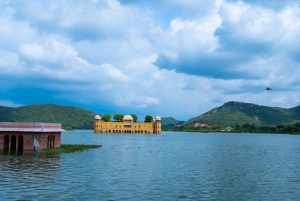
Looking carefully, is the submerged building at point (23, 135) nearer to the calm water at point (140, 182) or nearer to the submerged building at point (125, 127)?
the calm water at point (140, 182)

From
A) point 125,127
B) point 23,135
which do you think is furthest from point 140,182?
point 125,127

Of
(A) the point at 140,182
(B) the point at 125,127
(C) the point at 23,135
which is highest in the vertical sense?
(B) the point at 125,127

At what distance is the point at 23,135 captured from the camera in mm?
46031

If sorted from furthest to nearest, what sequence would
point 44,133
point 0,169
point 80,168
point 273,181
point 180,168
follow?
1. point 44,133
2. point 180,168
3. point 80,168
4. point 0,169
5. point 273,181

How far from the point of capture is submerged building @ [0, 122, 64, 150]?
4553cm

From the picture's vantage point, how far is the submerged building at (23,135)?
45.5 metres

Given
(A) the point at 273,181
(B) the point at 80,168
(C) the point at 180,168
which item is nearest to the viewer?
(A) the point at 273,181

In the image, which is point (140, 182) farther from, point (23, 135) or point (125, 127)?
point (125, 127)

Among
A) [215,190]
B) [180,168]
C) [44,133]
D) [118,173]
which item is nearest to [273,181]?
[215,190]

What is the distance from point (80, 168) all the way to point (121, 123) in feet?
522

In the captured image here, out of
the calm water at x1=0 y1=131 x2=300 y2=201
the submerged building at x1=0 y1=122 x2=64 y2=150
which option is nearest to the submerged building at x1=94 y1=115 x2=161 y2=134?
the submerged building at x1=0 y1=122 x2=64 y2=150

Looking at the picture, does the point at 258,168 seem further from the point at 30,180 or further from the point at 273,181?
the point at 30,180

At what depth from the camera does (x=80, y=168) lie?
32250mm

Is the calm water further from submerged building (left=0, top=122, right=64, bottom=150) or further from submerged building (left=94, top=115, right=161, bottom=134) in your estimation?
submerged building (left=94, top=115, right=161, bottom=134)
